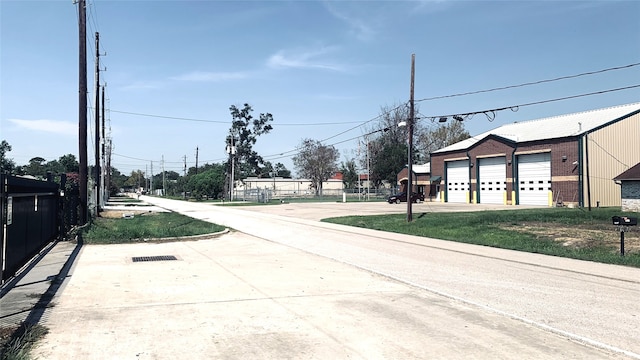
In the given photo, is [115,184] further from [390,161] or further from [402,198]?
[402,198]

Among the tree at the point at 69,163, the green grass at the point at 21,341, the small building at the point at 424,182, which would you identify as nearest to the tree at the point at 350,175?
the small building at the point at 424,182

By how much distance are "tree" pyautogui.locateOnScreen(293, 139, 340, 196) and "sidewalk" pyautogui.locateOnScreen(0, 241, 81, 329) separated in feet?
279

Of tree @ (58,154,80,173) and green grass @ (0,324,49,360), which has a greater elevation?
tree @ (58,154,80,173)

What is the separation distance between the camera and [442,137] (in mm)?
85750

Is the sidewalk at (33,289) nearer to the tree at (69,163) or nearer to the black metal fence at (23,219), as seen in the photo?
the black metal fence at (23,219)

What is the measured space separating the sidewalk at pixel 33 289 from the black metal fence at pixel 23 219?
24 cm

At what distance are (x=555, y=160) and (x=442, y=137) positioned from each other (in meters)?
46.5

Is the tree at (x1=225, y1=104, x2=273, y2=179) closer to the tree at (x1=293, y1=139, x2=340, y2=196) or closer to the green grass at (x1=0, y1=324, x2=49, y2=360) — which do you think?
the tree at (x1=293, y1=139, x2=340, y2=196)

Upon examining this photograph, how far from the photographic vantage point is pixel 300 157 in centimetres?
10631

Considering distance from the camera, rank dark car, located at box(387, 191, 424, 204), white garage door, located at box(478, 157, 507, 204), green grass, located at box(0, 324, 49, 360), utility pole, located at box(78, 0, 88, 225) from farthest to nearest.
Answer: dark car, located at box(387, 191, 424, 204) < white garage door, located at box(478, 157, 507, 204) < utility pole, located at box(78, 0, 88, 225) < green grass, located at box(0, 324, 49, 360)

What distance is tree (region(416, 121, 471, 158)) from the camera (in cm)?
8488

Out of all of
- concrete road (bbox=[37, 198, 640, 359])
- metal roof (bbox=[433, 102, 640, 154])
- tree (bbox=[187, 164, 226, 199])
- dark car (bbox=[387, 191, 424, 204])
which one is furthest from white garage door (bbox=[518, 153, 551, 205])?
tree (bbox=[187, 164, 226, 199])

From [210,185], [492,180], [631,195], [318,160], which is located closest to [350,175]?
[318,160]

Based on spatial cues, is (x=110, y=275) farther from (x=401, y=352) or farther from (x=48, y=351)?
(x=401, y=352)
